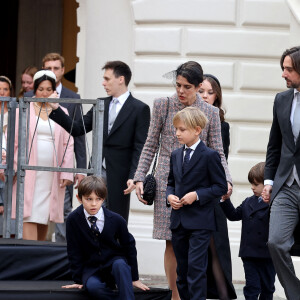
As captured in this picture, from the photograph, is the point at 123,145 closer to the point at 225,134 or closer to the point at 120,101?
the point at 120,101

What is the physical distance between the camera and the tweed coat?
922 cm

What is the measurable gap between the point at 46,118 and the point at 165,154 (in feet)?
5.06

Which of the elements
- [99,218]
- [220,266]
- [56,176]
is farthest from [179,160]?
[56,176]

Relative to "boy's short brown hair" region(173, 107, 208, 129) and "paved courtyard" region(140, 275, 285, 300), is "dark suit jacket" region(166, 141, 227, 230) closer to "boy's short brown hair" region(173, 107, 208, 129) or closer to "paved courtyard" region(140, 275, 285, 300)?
"boy's short brown hair" region(173, 107, 208, 129)

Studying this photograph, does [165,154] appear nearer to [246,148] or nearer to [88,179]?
[88,179]

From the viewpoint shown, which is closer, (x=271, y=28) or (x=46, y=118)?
(x=46, y=118)

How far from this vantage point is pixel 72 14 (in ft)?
58.4

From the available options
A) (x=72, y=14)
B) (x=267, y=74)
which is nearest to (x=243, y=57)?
(x=267, y=74)

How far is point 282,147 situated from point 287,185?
0.29 meters

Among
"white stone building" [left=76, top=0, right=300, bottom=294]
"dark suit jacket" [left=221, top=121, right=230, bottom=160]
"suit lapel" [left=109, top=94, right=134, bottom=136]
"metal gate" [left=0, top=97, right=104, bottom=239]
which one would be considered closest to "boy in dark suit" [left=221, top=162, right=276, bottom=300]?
"dark suit jacket" [left=221, top=121, right=230, bottom=160]

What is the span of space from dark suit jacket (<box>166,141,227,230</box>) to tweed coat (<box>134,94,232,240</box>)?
0.39 metres

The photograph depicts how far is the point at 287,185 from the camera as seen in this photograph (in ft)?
27.5

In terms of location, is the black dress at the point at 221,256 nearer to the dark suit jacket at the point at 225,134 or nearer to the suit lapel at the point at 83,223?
the dark suit jacket at the point at 225,134

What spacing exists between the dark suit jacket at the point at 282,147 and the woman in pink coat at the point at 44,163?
2.22 meters
